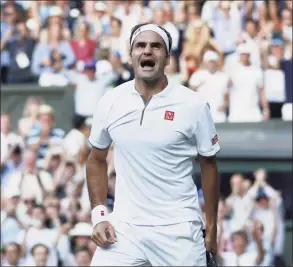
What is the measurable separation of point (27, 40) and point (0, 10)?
109 centimetres

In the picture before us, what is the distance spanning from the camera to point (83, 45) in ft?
49.9

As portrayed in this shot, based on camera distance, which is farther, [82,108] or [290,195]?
[82,108]

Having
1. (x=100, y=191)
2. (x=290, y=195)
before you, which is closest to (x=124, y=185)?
(x=100, y=191)

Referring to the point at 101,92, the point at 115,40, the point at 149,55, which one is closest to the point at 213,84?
the point at 101,92

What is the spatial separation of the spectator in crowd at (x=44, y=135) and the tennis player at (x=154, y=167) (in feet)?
27.7

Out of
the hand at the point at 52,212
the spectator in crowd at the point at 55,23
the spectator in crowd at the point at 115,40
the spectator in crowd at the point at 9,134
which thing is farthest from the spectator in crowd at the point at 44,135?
the spectator in crowd at the point at 55,23

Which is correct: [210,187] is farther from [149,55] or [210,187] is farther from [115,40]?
[115,40]

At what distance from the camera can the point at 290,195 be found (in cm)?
1324

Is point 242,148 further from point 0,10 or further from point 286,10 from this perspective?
point 0,10

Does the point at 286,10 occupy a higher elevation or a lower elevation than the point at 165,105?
higher

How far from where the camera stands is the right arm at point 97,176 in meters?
5.93

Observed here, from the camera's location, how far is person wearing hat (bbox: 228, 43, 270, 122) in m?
13.3

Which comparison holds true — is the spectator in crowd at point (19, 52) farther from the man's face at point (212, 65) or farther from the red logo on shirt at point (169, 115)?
the red logo on shirt at point (169, 115)

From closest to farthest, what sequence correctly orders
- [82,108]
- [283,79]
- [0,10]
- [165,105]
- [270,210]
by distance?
1. [165,105]
2. [270,210]
3. [283,79]
4. [82,108]
5. [0,10]
